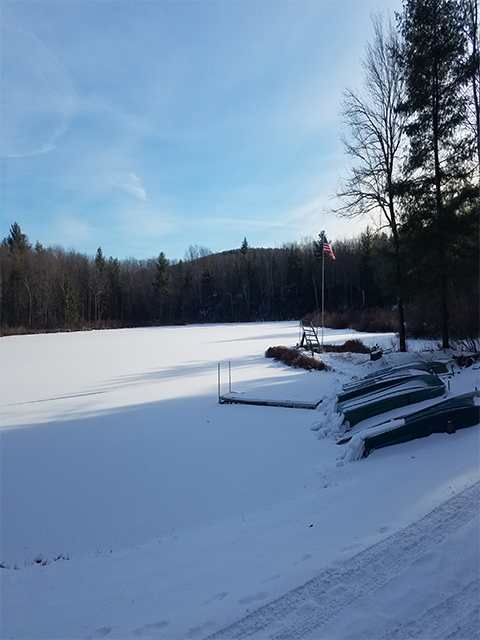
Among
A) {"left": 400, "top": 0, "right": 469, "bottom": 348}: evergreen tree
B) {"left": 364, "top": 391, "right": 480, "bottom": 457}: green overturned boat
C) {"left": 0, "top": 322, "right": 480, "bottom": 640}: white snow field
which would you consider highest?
{"left": 400, "top": 0, "right": 469, "bottom": 348}: evergreen tree

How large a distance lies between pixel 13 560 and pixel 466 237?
509 inches

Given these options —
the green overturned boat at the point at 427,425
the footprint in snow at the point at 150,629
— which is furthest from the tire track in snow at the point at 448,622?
the green overturned boat at the point at 427,425

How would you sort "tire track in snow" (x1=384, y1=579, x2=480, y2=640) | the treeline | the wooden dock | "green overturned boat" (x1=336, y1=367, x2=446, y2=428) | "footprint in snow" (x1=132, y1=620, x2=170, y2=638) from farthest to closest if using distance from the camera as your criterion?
the treeline → the wooden dock → "green overturned boat" (x1=336, y1=367, x2=446, y2=428) → "footprint in snow" (x1=132, y1=620, x2=170, y2=638) → "tire track in snow" (x1=384, y1=579, x2=480, y2=640)

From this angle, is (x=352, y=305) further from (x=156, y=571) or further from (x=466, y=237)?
(x=156, y=571)

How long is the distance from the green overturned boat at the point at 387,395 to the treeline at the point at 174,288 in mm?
41294

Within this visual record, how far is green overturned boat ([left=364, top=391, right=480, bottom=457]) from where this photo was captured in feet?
17.3

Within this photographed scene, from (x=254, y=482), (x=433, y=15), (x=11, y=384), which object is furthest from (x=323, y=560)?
(x=433, y=15)

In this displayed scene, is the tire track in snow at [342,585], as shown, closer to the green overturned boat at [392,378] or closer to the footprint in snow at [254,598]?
the footprint in snow at [254,598]

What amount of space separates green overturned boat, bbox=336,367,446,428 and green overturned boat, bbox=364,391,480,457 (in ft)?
4.16

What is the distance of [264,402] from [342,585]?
23.7 ft

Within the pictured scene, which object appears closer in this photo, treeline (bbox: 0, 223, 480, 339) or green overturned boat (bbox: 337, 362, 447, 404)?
green overturned boat (bbox: 337, 362, 447, 404)

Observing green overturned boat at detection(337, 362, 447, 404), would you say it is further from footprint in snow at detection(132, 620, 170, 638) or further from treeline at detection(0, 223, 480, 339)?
treeline at detection(0, 223, 480, 339)

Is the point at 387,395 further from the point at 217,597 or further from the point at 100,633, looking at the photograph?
the point at 100,633

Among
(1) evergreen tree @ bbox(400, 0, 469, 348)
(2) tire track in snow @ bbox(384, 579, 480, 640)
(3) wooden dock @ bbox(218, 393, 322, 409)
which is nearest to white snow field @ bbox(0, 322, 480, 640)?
(2) tire track in snow @ bbox(384, 579, 480, 640)
